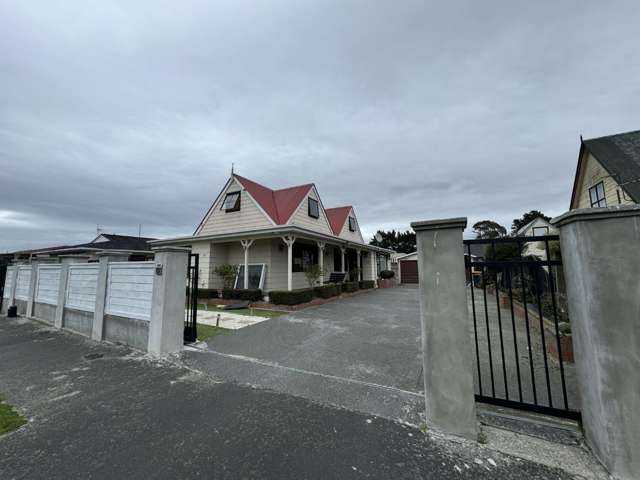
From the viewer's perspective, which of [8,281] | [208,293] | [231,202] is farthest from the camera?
[231,202]

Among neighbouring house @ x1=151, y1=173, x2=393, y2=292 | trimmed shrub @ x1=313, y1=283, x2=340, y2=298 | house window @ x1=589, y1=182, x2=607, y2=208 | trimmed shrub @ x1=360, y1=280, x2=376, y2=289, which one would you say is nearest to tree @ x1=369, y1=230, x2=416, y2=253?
trimmed shrub @ x1=360, y1=280, x2=376, y2=289

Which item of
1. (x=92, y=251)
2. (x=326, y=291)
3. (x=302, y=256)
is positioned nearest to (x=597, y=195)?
(x=326, y=291)

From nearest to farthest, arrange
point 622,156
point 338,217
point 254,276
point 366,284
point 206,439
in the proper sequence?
1. point 206,439
2. point 622,156
3. point 254,276
4. point 366,284
5. point 338,217

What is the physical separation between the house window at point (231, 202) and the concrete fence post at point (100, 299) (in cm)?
771

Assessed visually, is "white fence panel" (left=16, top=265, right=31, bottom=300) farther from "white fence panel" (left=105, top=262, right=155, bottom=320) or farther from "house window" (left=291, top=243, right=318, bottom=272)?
"house window" (left=291, top=243, right=318, bottom=272)

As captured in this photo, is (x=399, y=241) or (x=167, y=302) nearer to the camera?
(x=167, y=302)

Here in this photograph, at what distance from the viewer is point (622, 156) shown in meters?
10.7

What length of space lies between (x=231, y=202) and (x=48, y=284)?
7547mm

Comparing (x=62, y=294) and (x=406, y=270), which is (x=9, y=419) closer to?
(x=62, y=294)

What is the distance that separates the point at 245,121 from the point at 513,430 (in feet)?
36.8

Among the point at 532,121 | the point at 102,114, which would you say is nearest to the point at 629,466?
the point at 532,121

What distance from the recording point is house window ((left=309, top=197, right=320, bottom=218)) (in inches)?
577

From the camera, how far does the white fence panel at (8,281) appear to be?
30.7 feet

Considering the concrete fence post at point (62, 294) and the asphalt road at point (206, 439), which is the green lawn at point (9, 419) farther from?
the concrete fence post at point (62, 294)
